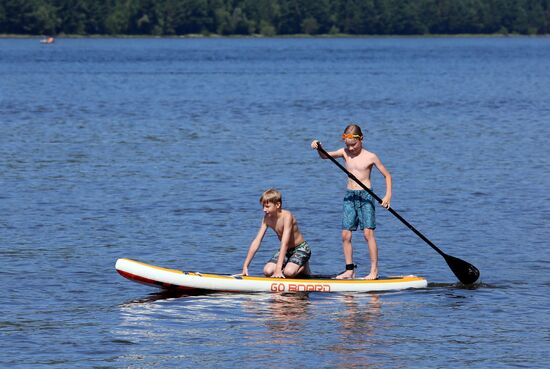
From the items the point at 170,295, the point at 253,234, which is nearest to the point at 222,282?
the point at 170,295

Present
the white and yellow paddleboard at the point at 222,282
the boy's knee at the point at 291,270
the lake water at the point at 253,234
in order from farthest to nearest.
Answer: the boy's knee at the point at 291,270 < the white and yellow paddleboard at the point at 222,282 < the lake water at the point at 253,234

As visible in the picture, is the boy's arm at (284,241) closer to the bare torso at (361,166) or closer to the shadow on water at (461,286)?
the bare torso at (361,166)

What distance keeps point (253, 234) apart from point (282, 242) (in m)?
5.57

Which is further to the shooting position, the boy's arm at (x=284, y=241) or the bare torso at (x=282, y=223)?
the bare torso at (x=282, y=223)

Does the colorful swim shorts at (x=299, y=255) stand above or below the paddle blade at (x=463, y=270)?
above

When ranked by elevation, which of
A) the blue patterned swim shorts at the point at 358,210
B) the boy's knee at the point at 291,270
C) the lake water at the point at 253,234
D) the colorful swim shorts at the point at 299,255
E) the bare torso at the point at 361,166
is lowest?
the lake water at the point at 253,234

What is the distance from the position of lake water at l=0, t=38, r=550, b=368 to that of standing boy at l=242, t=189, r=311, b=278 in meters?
0.49

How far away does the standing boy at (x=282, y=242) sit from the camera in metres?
16.0

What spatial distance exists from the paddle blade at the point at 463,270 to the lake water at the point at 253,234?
14 cm

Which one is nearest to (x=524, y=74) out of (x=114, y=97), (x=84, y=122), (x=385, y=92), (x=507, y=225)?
(x=385, y=92)

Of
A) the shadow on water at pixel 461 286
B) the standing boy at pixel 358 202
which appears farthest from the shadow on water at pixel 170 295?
the shadow on water at pixel 461 286

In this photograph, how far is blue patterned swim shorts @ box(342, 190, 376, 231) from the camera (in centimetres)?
1667

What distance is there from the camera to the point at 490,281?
17.5 meters

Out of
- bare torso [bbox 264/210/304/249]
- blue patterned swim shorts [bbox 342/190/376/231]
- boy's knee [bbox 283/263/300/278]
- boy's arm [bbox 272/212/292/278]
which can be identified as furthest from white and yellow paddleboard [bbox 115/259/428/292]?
blue patterned swim shorts [bbox 342/190/376/231]
